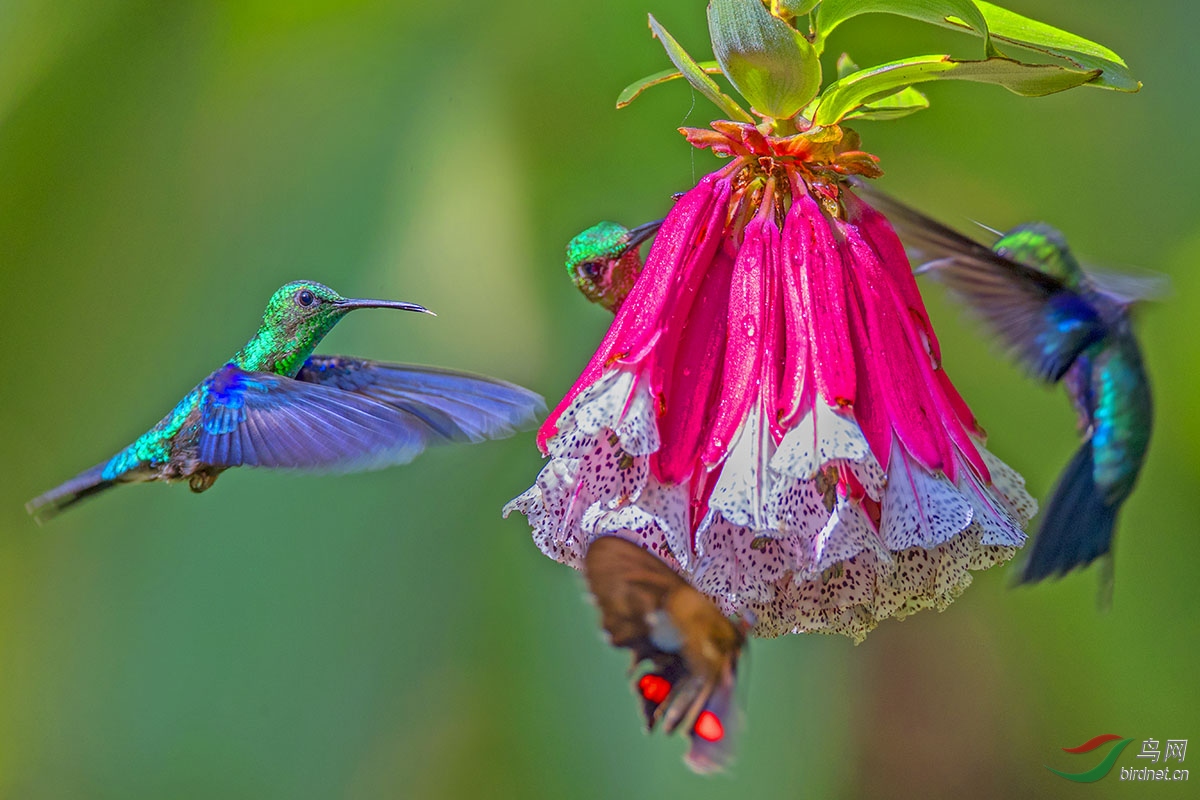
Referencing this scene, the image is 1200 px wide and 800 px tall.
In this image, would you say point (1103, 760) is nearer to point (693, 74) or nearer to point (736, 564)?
point (736, 564)

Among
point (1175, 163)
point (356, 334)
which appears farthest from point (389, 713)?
point (1175, 163)

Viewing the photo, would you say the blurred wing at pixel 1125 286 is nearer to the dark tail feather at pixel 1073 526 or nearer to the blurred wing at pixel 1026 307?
the blurred wing at pixel 1026 307

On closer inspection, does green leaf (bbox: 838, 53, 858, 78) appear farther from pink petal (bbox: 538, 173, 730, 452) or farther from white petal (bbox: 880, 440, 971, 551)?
white petal (bbox: 880, 440, 971, 551)

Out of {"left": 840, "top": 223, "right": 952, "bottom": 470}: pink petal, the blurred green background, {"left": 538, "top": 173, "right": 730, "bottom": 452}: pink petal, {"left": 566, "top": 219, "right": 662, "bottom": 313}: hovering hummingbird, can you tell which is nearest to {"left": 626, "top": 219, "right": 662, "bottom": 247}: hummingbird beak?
{"left": 566, "top": 219, "right": 662, "bottom": 313}: hovering hummingbird

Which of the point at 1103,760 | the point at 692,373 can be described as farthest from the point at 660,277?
the point at 1103,760

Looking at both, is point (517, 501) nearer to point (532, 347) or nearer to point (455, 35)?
point (532, 347)
